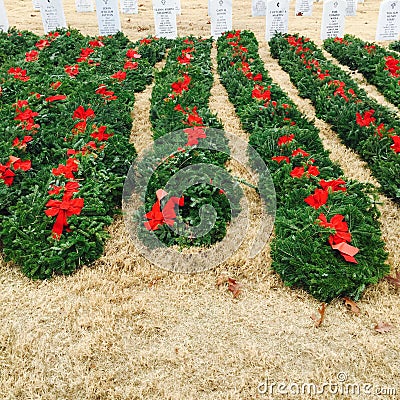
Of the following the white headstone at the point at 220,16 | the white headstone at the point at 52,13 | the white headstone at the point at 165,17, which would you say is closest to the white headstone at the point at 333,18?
the white headstone at the point at 220,16

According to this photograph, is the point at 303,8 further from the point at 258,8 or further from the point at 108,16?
the point at 108,16

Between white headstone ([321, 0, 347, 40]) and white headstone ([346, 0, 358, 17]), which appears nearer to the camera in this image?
white headstone ([321, 0, 347, 40])

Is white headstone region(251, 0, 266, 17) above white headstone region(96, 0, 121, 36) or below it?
below

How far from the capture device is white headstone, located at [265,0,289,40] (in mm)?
10539

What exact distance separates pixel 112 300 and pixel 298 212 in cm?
179

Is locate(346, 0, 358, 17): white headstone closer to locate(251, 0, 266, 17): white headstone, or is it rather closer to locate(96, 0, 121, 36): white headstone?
locate(251, 0, 266, 17): white headstone

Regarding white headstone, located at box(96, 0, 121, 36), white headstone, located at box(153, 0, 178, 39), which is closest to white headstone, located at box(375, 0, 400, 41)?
white headstone, located at box(153, 0, 178, 39)

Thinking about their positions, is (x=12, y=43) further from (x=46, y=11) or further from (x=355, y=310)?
(x=355, y=310)

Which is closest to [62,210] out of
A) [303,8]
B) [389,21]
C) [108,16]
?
[108,16]

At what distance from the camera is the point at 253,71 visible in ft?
25.6

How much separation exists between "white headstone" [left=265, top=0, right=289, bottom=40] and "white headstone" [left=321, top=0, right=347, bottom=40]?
36.0 inches

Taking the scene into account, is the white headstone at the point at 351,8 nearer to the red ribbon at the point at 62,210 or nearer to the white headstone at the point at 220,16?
the white headstone at the point at 220,16
